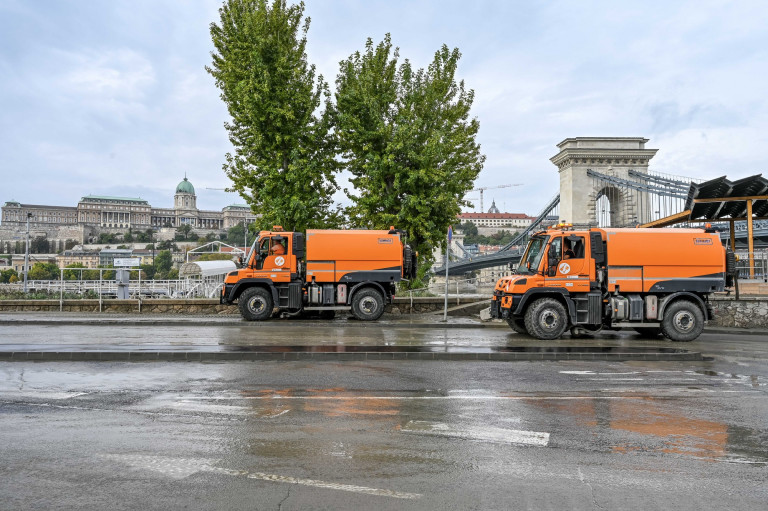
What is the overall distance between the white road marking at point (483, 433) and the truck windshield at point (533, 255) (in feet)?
35.2

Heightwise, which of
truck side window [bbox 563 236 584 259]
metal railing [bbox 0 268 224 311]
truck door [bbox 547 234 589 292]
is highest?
truck side window [bbox 563 236 584 259]

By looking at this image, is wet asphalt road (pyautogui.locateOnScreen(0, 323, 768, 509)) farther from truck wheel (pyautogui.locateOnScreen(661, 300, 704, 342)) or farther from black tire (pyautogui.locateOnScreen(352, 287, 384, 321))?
black tire (pyautogui.locateOnScreen(352, 287, 384, 321))

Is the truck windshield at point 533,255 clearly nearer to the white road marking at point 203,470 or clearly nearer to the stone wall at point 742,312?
the stone wall at point 742,312

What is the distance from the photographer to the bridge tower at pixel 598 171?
49406 millimetres

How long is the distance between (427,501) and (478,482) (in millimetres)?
590

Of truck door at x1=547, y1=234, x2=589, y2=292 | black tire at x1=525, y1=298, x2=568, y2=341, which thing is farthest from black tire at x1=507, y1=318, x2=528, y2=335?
truck door at x1=547, y1=234, x2=589, y2=292

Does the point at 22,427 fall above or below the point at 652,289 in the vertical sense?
below

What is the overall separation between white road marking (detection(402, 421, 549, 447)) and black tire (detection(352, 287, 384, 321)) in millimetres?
14459

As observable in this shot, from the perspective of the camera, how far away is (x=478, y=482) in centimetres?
484

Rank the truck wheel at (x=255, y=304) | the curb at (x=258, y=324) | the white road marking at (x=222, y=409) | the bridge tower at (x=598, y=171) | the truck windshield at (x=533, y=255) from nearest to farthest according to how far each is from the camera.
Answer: the white road marking at (x=222, y=409) < the truck windshield at (x=533, y=255) < the curb at (x=258, y=324) < the truck wheel at (x=255, y=304) < the bridge tower at (x=598, y=171)

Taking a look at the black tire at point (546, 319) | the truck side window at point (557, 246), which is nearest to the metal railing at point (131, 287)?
the black tire at point (546, 319)

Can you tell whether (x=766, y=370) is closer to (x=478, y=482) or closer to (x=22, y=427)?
(x=478, y=482)

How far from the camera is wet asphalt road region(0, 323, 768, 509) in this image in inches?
180

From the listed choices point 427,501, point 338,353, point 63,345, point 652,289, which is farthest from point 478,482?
point 652,289
